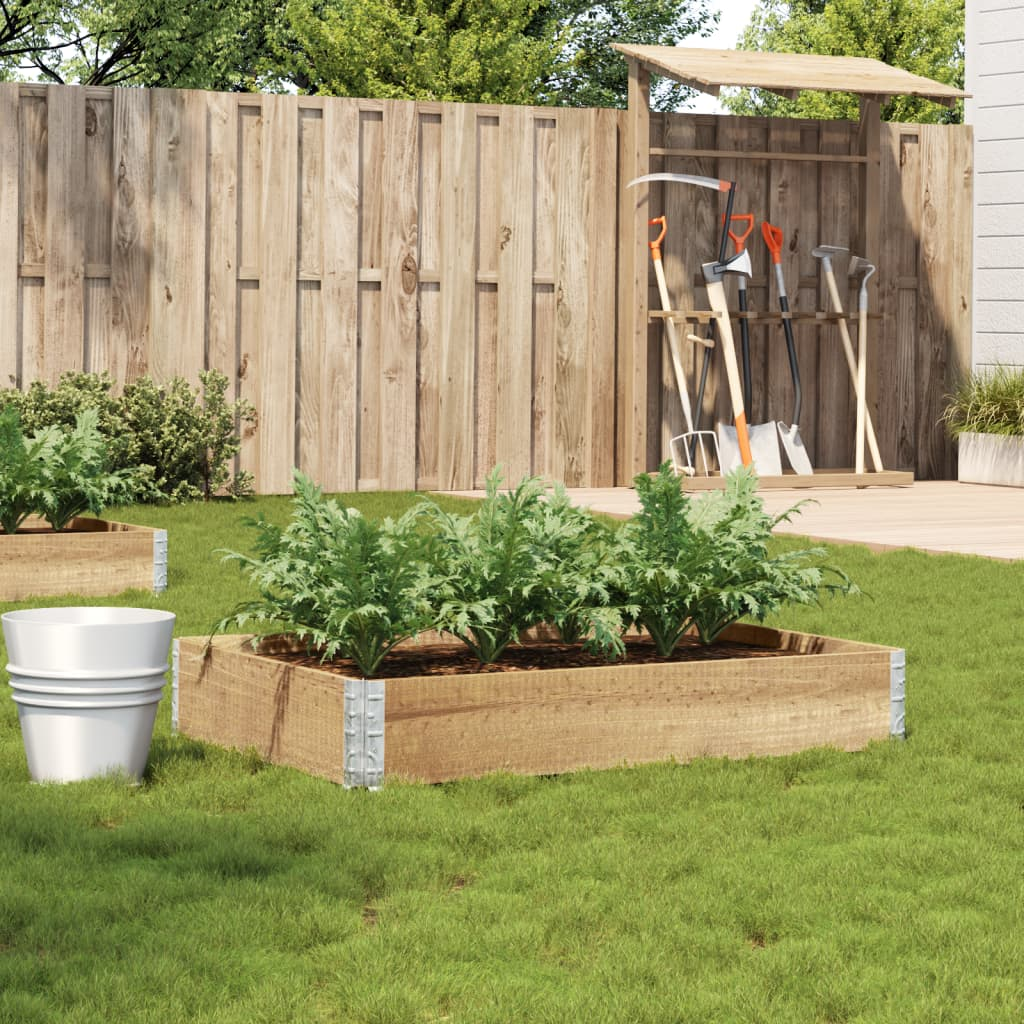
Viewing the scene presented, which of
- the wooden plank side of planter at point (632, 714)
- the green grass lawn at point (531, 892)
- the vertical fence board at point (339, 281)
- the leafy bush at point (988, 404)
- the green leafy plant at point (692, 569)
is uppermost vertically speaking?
the vertical fence board at point (339, 281)

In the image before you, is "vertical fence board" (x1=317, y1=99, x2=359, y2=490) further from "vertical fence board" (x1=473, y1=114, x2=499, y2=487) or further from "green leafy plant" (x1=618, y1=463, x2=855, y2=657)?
"green leafy plant" (x1=618, y1=463, x2=855, y2=657)

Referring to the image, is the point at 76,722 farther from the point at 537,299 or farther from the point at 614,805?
the point at 537,299

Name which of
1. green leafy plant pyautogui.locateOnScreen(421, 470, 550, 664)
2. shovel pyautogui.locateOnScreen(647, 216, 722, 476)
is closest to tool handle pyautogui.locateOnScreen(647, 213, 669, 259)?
shovel pyautogui.locateOnScreen(647, 216, 722, 476)

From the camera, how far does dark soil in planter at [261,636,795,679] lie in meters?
5.20

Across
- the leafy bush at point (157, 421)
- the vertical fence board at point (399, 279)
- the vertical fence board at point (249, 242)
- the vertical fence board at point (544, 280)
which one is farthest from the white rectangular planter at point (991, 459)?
the leafy bush at point (157, 421)

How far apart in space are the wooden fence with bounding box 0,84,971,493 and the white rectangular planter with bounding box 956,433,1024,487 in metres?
0.86

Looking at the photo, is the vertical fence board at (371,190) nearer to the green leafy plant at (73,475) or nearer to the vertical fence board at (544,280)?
the vertical fence board at (544,280)

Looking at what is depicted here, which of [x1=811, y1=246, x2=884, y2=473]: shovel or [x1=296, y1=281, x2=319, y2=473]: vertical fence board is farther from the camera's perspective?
[x1=811, y1=246, x2=884, y2=473]: shovel

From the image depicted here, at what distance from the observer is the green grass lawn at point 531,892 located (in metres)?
3.16

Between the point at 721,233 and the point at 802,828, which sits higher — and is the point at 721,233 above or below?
above

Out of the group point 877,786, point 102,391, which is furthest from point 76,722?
point 102,391

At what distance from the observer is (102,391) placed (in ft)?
37.6

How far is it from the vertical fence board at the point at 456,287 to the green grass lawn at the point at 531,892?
303 inches

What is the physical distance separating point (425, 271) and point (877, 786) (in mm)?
8513
